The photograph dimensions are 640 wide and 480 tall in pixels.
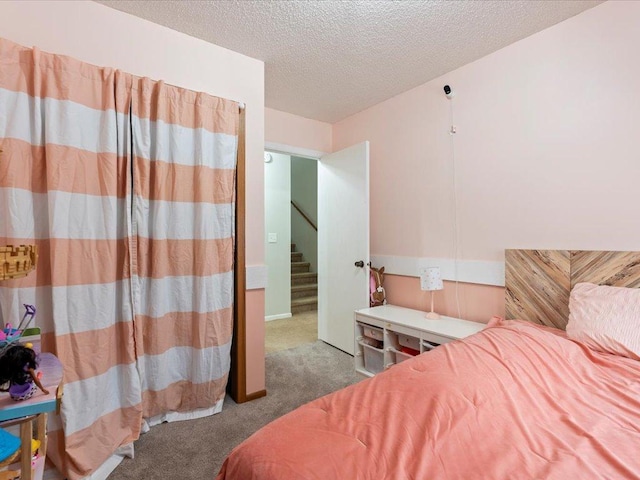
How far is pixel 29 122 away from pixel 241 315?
5.20 feet

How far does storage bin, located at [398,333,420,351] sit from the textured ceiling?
6.88 ft

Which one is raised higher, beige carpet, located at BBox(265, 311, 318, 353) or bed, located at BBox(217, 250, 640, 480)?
bed, located at BBox(217, 250, 640, 480)

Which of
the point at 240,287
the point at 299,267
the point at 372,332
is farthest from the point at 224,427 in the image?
the point at 299,267

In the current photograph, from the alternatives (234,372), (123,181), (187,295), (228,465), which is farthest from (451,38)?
(234,372)

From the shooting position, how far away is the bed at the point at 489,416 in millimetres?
762

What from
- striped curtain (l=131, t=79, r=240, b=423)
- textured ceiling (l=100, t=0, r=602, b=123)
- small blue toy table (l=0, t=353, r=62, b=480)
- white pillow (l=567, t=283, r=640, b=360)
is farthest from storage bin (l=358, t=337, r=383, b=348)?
textured ceiling (l=100, t=0, r=602, b=123)

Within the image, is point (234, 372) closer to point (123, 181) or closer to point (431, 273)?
point (123, 181)

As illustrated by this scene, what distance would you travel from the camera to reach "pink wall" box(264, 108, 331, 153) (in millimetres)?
3203

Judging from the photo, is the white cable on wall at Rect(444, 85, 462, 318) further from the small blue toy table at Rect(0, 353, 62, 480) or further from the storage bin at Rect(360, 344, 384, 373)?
the small blue toy table at Rect(0, 353, 62, 480)

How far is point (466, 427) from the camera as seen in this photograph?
89 cm

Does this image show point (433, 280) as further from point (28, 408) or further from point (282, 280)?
point (282, 280)

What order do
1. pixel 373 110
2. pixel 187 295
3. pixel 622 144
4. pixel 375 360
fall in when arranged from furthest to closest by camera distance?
pixel 373 110
pixel 375 360
pixel 187 295
pixel 622 144

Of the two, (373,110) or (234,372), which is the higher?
(373,110)

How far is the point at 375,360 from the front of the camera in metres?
2.60
